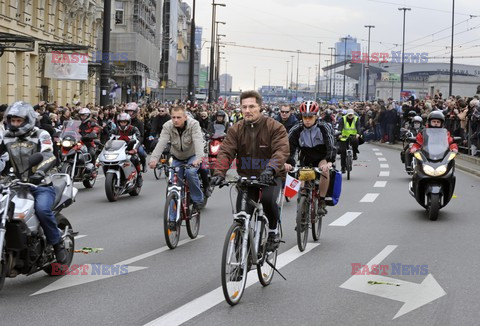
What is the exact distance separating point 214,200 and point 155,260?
6.65 meters

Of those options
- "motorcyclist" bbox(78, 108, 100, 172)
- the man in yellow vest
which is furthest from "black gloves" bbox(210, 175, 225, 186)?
the man in yellow vest

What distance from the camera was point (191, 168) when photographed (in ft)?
36.3

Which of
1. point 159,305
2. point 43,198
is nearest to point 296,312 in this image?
point 159,305

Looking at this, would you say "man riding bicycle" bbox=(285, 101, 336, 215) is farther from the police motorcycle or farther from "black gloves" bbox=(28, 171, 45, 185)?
"black gloves" bbox=(28, 171, 45, 185)

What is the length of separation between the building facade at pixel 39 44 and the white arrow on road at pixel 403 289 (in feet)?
63.5

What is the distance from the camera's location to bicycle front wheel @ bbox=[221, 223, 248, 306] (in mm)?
6594

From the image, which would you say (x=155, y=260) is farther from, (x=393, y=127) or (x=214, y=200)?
(x=393, y=127)

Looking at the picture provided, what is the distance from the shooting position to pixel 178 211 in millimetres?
10180

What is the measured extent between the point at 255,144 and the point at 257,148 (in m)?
0.04

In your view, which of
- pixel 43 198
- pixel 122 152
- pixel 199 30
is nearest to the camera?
pixel 43 198

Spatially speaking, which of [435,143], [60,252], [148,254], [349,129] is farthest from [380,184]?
[60,252]

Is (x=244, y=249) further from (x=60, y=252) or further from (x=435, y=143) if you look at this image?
(x=435, y=143)

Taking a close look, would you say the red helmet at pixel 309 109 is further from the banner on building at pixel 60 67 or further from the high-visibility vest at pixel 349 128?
the banner on building at pixel 60 67

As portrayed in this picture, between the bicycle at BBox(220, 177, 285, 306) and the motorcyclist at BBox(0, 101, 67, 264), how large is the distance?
5.19 ft
